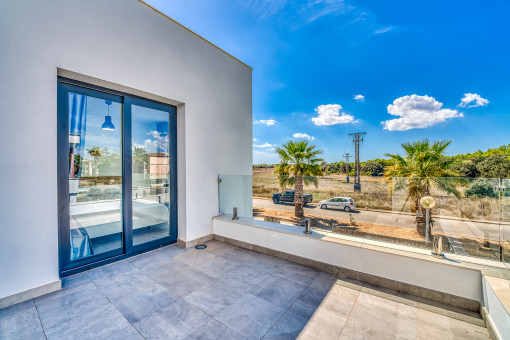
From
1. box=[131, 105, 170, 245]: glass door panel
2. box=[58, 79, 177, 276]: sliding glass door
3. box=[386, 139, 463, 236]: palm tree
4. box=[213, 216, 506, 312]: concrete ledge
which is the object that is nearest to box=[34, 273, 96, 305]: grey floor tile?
box=[58, 79, 177, 276]: sliding glass door

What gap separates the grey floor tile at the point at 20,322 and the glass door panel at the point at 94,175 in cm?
66

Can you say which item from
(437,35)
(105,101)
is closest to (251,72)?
(105,101)

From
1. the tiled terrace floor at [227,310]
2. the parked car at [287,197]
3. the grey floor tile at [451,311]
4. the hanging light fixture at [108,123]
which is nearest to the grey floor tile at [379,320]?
the tiled terrace floor at [227,310]

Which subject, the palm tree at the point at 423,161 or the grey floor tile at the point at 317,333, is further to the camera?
the palm tree at the point at 423,161

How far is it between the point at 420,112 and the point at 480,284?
3289 centimetres

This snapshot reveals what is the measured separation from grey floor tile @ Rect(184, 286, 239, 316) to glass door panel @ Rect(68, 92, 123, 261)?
1715 millimetres

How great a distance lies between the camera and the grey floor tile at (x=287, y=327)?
5.19ft

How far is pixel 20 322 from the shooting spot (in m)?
1.76

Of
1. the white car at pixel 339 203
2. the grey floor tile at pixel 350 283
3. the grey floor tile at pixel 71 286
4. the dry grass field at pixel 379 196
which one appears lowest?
the grey floor tile at pixel 71 286

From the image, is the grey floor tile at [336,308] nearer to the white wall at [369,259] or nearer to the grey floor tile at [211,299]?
the white wall at [369,259]

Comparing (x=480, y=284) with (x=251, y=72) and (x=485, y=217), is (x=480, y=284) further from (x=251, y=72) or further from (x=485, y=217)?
(x=251, y=72)

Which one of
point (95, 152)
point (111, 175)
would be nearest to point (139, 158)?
point (111, 175)

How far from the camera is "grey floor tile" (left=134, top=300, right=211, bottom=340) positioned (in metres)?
1.63

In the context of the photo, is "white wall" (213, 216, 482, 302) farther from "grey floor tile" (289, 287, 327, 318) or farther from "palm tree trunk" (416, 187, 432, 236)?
"grey floor tile" (289, 287, 327, 318)
